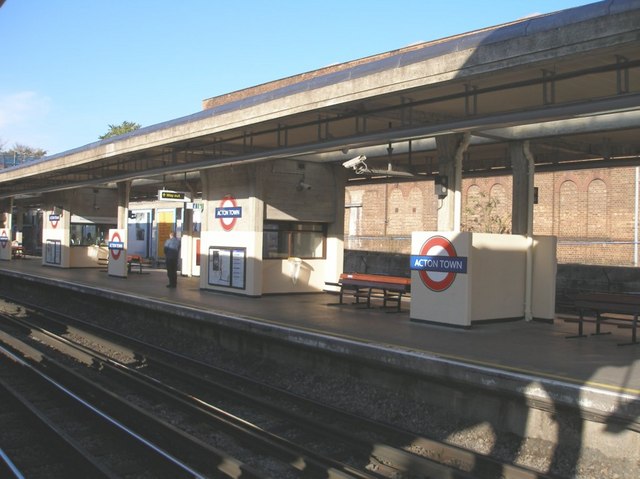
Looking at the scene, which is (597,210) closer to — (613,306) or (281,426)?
(613,306)

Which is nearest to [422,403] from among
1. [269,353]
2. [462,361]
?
[462,361]

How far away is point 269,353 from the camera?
11.6 meters

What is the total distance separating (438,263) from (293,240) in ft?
19.6

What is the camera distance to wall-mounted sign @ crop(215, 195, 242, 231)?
16484mm

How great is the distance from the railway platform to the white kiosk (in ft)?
1.09

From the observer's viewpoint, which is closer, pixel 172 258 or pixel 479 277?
pixel 479 277

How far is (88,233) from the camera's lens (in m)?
28.6

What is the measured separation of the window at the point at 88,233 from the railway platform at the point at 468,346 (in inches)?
508

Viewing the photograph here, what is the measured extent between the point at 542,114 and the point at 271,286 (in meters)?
9.69

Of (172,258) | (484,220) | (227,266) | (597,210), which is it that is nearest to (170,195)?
(172,258)

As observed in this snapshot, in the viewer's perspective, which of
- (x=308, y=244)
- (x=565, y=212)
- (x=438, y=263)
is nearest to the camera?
(x=438, y=263)

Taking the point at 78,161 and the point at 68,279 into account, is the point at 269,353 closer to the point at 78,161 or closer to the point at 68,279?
the point at 78,161

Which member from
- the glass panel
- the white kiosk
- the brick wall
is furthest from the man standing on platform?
the brick wall

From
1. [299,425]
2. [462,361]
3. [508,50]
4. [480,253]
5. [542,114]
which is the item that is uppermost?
[508,50]
